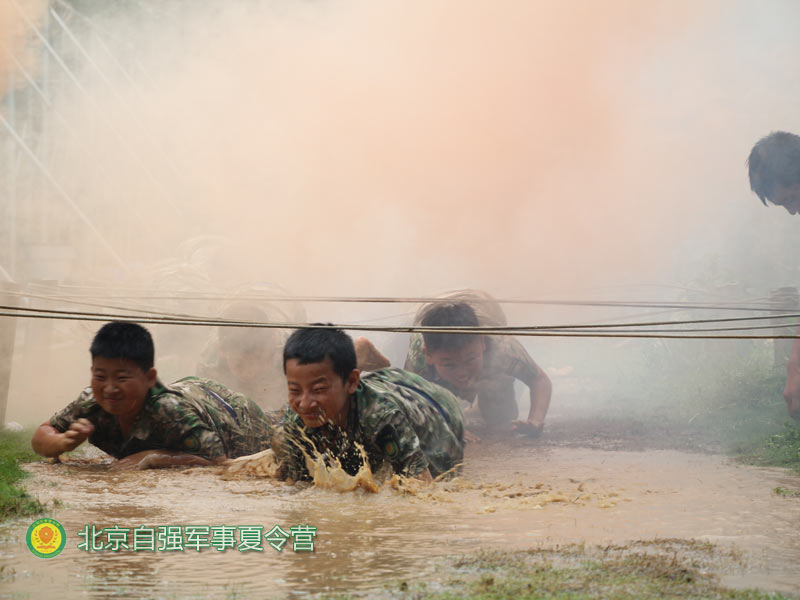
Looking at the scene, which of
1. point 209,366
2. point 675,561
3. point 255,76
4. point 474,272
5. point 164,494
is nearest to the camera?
point 675,561

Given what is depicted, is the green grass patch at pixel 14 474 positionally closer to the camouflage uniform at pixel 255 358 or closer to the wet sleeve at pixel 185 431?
the wet sleeve at pixel 185 431

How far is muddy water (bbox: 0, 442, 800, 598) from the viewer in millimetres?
2865

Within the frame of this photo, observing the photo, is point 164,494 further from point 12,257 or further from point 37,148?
point 37,148

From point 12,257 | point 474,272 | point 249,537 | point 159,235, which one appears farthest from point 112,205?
point 249,537

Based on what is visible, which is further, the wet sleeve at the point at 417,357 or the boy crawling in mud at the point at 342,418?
the wet sleeve at the point at 417,357

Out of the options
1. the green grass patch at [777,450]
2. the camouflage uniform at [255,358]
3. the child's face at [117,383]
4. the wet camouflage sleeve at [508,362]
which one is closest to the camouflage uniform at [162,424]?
the child's face at [117,383]

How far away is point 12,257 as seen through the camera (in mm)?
17312

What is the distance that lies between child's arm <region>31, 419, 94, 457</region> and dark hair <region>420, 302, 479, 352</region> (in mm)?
3040

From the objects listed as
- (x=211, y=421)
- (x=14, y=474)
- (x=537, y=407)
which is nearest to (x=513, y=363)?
(x=537, y=407)

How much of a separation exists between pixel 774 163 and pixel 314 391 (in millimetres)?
4731

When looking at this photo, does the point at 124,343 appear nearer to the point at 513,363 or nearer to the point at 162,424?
the point at 162,424

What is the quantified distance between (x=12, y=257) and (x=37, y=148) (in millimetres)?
2428

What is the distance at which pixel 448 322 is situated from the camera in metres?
7.75

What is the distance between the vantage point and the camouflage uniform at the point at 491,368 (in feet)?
26.5
